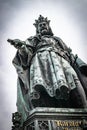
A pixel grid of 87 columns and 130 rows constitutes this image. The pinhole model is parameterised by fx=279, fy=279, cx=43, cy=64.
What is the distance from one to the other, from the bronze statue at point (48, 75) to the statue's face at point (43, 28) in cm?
31

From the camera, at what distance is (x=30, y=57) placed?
35.2 feet

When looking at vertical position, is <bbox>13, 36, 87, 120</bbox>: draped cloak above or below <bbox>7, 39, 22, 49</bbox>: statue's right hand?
below

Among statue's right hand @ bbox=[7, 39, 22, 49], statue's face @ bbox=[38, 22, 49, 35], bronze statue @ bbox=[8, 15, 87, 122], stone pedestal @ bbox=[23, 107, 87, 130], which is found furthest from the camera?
statue's face @ bbox=[38, 22, 49, 35]

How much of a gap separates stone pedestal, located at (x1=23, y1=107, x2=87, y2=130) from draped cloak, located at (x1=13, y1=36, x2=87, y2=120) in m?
0.56

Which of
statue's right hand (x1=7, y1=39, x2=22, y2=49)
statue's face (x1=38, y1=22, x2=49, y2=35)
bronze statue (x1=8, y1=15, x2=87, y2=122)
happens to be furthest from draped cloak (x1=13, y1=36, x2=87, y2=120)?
statue's face (x1=38, y1=22, x2=49, y2=35)

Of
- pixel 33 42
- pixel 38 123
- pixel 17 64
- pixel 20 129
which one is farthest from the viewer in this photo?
pixel 33 42

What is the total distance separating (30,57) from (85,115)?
3291 millimetres

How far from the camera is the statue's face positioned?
12.1m

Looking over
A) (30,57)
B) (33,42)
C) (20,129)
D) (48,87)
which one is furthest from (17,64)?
(20,129)

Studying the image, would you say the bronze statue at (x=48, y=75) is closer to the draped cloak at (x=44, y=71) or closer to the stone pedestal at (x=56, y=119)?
the draped cloak at (x=44, y=71)

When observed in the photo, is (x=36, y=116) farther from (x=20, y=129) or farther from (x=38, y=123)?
(x=20, y=129)

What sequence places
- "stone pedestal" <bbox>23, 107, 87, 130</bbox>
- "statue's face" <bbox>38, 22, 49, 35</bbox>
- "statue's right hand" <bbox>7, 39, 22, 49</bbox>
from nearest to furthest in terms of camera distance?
"stone pedestal" <bbox>23, 107, 87, 130</bbox>, "statue's right hand" <bbox>7, 39, 22, 49</bbox>, "statue's face" <bbox>38, 22, 49, 35</bbox>

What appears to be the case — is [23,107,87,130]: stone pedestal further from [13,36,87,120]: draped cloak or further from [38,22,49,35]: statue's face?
[38,22,49,35]: statue's face

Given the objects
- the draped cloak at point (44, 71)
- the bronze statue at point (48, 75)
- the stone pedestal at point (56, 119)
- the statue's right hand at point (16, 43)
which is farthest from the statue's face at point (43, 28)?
the stone pedestal at point (56, 119)
